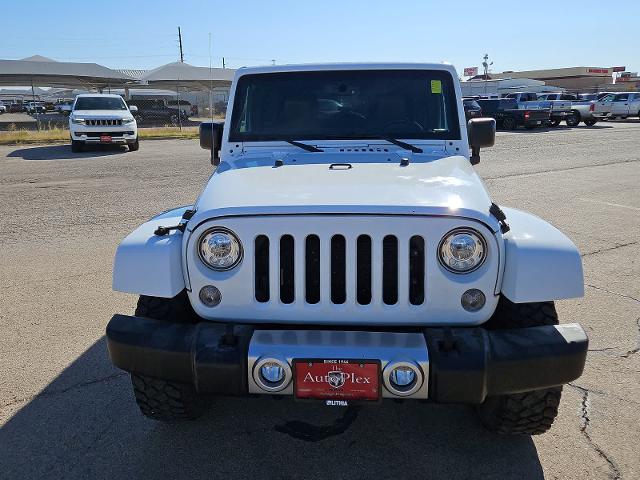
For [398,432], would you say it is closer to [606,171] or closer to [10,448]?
[10,448]

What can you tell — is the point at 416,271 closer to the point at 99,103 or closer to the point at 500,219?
the point at 500,219

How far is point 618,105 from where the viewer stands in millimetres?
33469

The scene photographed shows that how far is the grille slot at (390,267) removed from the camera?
2.55 m

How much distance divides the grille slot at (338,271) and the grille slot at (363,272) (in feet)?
0.22

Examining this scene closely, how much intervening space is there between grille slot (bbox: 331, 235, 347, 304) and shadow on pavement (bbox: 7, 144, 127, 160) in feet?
48.9

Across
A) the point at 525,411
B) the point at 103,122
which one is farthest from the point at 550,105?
the point at 525,411

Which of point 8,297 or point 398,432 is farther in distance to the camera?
point 8,297

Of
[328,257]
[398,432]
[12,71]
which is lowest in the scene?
[398,432]

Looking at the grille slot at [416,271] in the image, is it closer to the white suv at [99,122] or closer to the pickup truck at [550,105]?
the white suv at [99,122]

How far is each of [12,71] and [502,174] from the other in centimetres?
3323

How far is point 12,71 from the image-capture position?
35.3 m

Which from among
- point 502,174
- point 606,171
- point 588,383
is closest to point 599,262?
point 588,383

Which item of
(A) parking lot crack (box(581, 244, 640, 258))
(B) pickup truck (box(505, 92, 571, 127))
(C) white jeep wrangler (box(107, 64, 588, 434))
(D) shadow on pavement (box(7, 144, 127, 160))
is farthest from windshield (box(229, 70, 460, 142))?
(B) pickup truck (box(505, 92, 571, 127))

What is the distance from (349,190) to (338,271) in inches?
16.7
